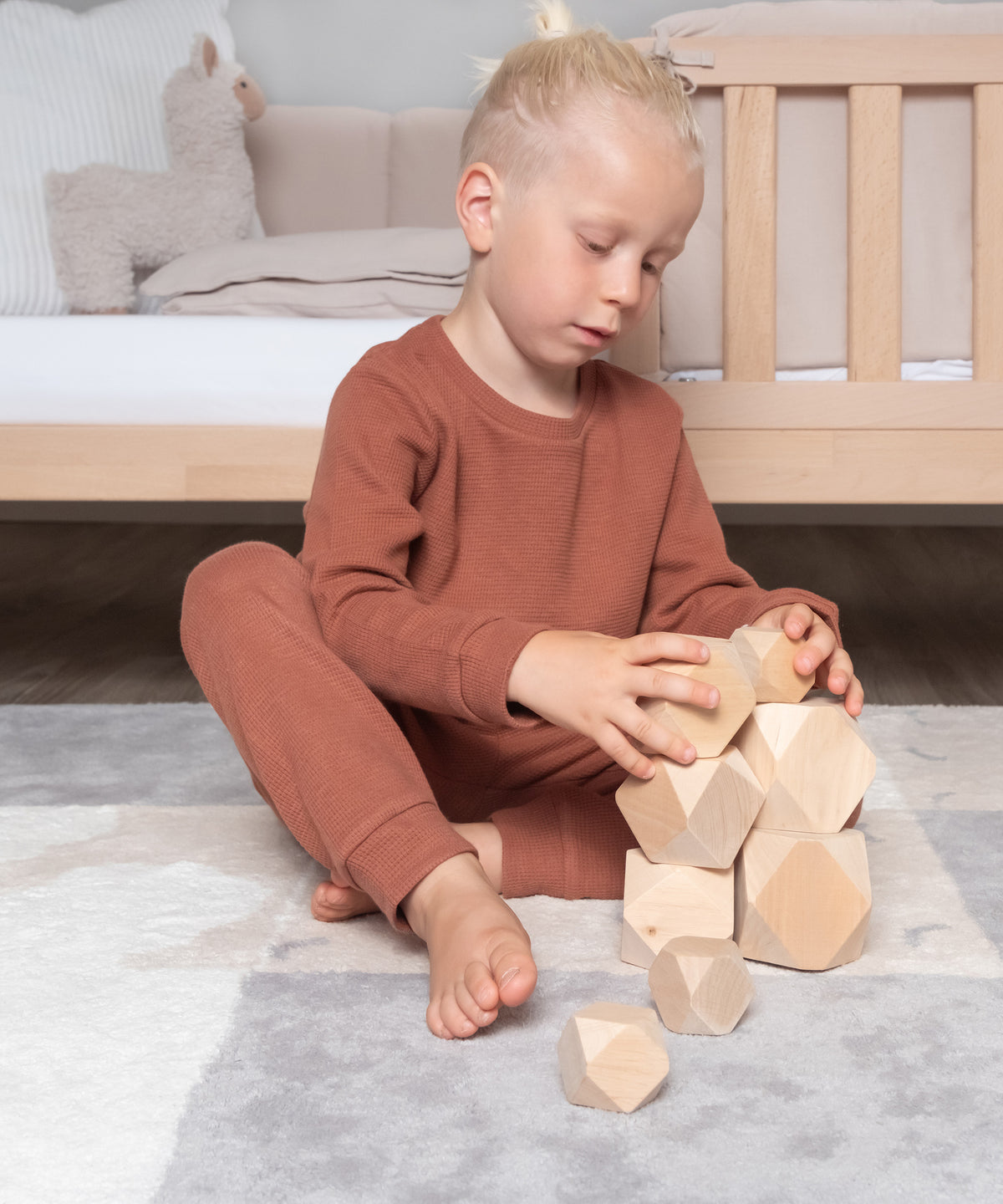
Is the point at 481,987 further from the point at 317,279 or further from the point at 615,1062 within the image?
the point at 317,279

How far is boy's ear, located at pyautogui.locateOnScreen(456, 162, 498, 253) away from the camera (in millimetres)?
842

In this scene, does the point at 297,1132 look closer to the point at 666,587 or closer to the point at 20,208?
the point at 666,587

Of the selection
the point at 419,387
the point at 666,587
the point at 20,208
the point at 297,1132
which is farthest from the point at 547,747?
the point at 20,208

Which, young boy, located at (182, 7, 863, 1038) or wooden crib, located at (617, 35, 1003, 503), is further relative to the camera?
wooden crib, located at (617, 35, 1003, 503)

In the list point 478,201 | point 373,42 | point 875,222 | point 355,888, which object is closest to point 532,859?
point 355,888

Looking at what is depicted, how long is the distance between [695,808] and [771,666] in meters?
0.10

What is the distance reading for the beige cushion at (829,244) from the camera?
1188 mm

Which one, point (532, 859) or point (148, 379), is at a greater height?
point (148, 379)

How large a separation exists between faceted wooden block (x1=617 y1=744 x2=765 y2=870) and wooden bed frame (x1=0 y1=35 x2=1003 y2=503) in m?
0.55

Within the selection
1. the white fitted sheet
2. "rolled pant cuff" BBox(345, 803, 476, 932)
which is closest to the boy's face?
"rolled pant cuff" BBox(345, 803, 476, 932)

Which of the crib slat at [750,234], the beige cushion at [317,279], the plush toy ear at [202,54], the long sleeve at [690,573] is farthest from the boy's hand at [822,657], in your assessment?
the plush toy ear at [202,54]

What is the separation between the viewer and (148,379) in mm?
1201

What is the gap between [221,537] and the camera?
2.67 metres

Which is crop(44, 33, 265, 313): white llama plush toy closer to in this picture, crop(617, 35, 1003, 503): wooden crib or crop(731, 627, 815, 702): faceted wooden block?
crop(617, 35, 1003, 503): wooden crib
